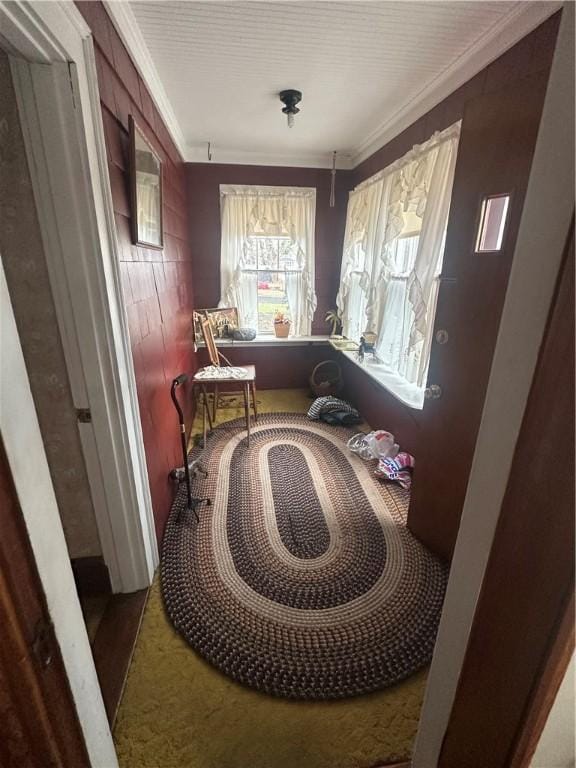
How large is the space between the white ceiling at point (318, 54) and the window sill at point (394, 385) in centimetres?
174

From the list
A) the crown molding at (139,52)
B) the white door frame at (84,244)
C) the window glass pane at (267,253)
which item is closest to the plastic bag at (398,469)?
the white door frame at (84,244)

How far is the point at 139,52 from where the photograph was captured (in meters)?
1.58

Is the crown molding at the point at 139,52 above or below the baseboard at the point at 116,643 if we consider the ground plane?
above

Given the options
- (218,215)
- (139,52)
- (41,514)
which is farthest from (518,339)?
(218,215)

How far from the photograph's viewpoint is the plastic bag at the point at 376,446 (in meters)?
2.58

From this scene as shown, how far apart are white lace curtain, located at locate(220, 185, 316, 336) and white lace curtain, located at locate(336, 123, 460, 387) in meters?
0.42

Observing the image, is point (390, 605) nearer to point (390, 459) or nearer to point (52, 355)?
point (390, 459)

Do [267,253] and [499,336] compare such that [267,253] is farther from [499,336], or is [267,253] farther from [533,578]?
[533,578]

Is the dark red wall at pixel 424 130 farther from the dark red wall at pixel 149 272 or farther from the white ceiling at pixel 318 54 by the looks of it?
the dark red wall at pixel 149 272

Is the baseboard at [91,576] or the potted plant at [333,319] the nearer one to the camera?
the baseboard at [91,576]

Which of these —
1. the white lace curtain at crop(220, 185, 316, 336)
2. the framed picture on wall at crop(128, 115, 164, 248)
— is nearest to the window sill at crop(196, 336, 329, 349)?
the white lace curtain at crop(220, 185, 316, 336)

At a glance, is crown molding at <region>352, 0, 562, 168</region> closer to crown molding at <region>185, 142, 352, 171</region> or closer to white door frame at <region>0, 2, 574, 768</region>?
crown molding at <region>185, 142, 352, 171</region>

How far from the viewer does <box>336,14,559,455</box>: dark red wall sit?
4.28 feet

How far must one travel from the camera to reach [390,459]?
2480 mm
